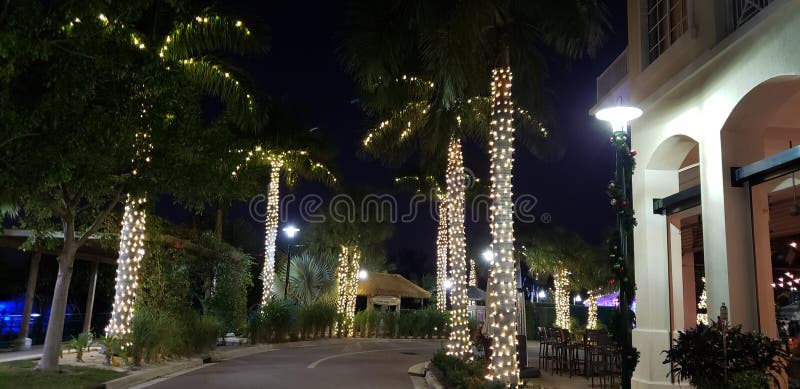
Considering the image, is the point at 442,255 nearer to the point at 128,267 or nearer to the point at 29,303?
the point at 29,303

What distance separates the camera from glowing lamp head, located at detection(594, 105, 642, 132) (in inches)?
352

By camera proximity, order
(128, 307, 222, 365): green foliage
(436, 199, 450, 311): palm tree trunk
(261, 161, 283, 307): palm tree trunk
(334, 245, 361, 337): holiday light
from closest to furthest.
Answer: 1. (128, 307, 222, 365): green foliage
2. (261, 161, 283, 307): palm tree trunk
3. (436, 199, 450, 311): palm tree trunk
4. (334, 245, 361, 337): holiday light

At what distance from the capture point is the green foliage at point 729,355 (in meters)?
8.14

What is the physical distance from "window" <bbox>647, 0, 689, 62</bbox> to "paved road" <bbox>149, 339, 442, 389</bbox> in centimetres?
906

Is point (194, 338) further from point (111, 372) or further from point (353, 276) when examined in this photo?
point (353, 276)

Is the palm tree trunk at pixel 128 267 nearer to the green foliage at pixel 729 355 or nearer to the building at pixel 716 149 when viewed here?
the building at pixel 716 149

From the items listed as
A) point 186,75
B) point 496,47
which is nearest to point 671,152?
point 496,47

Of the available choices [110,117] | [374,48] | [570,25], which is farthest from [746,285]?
[110,117]

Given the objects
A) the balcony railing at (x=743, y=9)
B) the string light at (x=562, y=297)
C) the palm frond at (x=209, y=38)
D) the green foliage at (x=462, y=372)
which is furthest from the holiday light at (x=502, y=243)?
the string light at (x=562, y=297)

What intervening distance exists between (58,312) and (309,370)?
638cm

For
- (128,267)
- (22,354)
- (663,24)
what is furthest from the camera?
(22,354)

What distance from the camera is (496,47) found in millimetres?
13664

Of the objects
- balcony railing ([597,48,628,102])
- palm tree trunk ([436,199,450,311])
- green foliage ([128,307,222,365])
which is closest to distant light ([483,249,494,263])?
palm tree trunk ([436,199,450,311])

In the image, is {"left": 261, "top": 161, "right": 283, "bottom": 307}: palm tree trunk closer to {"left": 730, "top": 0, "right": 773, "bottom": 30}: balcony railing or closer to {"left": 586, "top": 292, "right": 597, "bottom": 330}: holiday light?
{"left": 586, "top": 292, "right": 597, "bottom": 330}: holiday light
